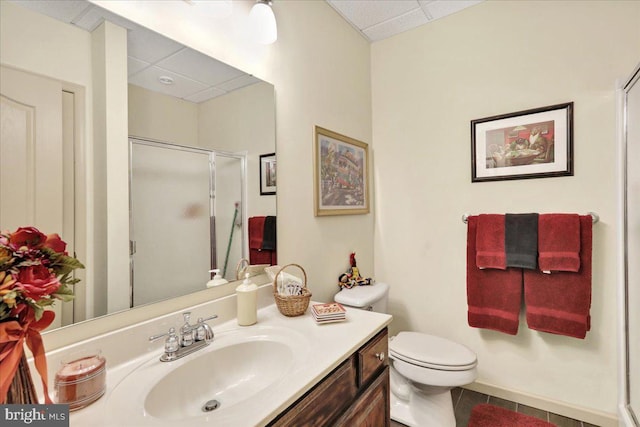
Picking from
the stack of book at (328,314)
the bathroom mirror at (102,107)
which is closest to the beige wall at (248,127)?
the bathroom mirror at (102,107)

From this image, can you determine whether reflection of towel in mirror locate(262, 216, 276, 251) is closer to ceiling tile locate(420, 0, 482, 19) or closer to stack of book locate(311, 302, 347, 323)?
stack of book locate(311, 302, 347, 323)

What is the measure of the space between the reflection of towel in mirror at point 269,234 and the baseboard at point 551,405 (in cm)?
164

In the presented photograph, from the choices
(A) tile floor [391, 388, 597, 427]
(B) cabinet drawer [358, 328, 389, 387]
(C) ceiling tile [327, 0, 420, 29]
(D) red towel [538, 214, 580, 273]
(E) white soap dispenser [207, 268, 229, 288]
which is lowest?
(A) tile floor [391, 388, 597, 427]

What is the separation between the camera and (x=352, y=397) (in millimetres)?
961

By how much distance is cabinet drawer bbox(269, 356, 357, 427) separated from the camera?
73cm

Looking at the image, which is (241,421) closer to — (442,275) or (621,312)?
(442,275)

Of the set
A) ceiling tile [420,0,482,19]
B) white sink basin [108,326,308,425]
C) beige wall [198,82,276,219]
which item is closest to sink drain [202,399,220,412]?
white sink basin [108,326,308,425]

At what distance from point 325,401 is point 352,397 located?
17cm

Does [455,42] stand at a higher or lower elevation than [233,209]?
higher

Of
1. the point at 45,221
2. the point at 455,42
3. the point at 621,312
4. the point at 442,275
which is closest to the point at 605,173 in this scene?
the point at 621,312

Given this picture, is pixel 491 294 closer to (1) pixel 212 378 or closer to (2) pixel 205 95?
(1) pixel 212 378

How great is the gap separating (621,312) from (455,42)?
1.81m

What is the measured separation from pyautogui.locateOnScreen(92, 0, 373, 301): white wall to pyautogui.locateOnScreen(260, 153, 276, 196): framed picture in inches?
2.1

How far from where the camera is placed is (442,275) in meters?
2.02
